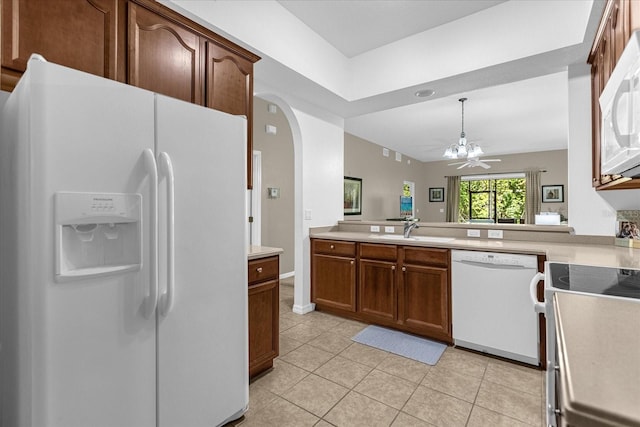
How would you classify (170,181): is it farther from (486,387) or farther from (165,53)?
(486,387)

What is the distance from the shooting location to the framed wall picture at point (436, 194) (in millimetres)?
9406

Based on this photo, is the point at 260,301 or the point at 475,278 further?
the point at 475,278

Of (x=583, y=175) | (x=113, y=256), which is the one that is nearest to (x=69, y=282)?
(x=113, y=256)

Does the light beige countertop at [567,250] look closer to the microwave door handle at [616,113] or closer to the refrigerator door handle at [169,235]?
the microwave door handle at [616,113]

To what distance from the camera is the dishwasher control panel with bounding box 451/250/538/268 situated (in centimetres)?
222

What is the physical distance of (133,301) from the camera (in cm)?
118

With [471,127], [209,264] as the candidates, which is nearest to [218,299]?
[209,264]

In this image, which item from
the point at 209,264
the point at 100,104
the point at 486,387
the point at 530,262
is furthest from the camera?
the point at 530,262

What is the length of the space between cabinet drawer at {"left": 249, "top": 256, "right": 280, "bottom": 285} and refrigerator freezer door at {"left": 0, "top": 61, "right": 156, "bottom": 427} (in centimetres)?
82

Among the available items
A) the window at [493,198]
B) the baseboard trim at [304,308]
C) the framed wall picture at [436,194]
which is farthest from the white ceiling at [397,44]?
the framed wall picture at [436,194]

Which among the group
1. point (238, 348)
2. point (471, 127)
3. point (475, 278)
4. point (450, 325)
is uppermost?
point (471, 127)

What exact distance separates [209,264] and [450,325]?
210 centimetres

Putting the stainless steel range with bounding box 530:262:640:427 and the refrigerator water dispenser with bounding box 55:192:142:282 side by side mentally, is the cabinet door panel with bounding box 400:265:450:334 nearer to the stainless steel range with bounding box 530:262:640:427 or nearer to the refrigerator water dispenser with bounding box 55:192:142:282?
the stainless steel range with bounding box 530:262:640:427

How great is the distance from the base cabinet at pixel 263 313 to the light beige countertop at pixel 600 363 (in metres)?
1.64
